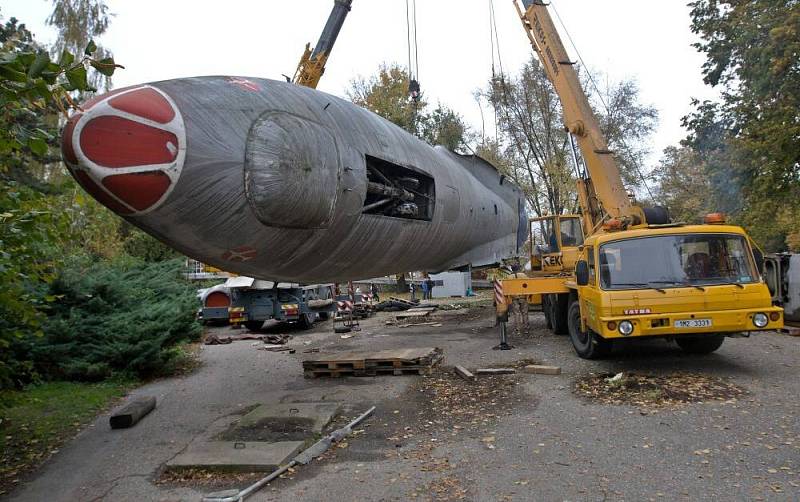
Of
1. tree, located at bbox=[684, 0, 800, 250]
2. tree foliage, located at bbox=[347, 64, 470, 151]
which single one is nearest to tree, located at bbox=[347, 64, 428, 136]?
tree foliage, located at bbox=[347, 64, 470, 151]

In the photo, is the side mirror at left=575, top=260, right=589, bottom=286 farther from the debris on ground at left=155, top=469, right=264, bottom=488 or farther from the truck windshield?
the debris on ground at left=155, top=469, right=264, bottom=488

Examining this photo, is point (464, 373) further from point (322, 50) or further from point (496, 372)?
point (322, 50)

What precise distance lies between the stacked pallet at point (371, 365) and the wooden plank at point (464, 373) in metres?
0.48

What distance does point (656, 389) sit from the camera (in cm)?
648

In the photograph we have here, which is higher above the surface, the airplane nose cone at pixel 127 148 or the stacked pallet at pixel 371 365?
the airplane nose cone at pixel 127 148

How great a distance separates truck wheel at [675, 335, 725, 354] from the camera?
8.06 m

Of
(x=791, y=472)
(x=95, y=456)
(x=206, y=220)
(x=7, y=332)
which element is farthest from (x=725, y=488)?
(x=7, y=332)

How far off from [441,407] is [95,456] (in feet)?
12.1

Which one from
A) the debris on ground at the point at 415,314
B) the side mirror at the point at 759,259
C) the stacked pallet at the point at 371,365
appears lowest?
the stacked pallet at the point at 371,365

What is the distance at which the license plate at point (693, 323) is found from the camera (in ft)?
22.0

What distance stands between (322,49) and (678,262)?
1194 centimetres

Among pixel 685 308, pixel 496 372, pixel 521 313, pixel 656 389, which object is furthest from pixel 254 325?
pixel 685 308

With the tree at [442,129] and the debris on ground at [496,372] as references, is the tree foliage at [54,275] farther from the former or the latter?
the tree at [442,129]

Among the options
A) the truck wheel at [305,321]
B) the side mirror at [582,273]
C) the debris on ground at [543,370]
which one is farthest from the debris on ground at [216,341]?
the side mirror at [582,273]
